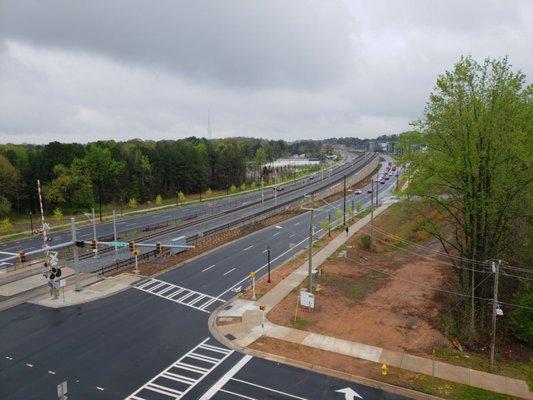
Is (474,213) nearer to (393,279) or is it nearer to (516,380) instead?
(516,380)

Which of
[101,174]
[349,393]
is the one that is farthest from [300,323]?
[101,174]

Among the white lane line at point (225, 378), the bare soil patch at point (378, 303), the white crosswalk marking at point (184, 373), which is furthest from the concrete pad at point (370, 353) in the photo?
the white crosswalk marking at point (184, 373)

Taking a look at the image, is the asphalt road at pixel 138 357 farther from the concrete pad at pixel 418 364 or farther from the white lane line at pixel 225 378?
the concrete pad at pixel 418 364

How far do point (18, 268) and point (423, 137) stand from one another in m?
41.5

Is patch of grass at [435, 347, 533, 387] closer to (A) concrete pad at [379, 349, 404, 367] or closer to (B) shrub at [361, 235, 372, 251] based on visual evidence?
(A) concrete pad at [379, 349, 404, 367]

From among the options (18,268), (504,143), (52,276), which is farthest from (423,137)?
(18,268)

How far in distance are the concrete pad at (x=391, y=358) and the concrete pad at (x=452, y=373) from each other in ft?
6.74

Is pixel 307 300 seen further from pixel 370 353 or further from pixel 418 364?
pixel 418 364

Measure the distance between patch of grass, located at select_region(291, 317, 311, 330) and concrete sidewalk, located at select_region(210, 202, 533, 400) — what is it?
59 centimetres

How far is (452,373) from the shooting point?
A: 917 inches

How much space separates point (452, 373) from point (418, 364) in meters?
Result: 1.82

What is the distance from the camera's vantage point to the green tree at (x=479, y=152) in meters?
26.3

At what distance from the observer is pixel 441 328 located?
29.3 m

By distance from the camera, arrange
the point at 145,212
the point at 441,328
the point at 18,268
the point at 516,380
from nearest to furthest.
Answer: the point at 516,380
the point at 441,328
the point at 18,268
the point at 145,212
